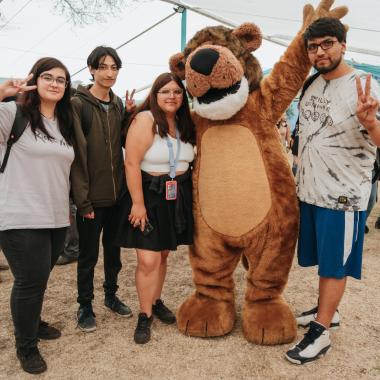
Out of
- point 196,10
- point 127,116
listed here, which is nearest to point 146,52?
point 196,10

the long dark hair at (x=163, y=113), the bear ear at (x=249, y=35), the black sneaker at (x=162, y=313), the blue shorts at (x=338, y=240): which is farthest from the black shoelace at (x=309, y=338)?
the bear ear at (x=249, y=35)

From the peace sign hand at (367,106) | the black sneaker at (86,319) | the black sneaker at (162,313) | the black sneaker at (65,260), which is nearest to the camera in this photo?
the peace sign hand at (367,106)

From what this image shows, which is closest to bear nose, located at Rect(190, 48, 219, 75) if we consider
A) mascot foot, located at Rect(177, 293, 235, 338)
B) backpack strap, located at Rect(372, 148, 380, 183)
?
backpack strap, located at Rect(372, 148, 380, 183)

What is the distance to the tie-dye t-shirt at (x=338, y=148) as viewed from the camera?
2109mm

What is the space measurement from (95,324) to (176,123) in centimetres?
143

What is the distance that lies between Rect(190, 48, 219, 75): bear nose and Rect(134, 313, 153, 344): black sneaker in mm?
1540

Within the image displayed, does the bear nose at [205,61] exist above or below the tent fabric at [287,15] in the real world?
below

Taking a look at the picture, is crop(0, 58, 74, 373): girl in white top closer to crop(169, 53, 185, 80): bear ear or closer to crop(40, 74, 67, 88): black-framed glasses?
crop(40, 74, 67, 88): black-framed glasses

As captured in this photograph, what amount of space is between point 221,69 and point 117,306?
179 cm

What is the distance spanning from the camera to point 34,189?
6.68 ft

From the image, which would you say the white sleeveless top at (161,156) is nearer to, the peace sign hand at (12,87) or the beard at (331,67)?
the peace sign hand at (12,87)

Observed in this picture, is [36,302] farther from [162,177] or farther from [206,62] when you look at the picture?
[206,62]

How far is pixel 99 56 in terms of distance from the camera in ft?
8.06

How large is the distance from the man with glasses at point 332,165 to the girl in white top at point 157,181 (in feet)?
2.38
